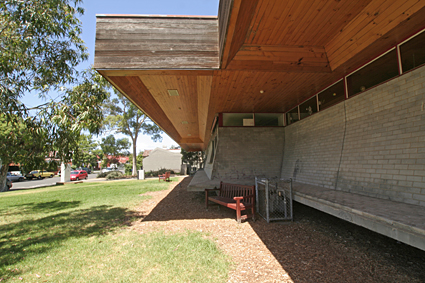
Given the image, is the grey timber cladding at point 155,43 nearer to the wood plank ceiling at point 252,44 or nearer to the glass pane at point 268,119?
the wood plank ceiling at point 252,44

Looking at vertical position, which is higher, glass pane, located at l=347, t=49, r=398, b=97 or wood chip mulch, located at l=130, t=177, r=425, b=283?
glass pane, located at l=347, t=49, r=398, b=97

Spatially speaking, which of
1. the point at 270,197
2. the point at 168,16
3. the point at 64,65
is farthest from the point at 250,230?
the point at 64,65

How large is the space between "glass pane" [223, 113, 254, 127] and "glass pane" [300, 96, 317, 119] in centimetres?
211

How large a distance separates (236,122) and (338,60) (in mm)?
4780

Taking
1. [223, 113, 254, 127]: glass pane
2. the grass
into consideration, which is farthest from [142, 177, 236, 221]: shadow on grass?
[223, 113, 254, 127]: glass pane

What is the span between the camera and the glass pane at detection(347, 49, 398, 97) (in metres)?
4.45

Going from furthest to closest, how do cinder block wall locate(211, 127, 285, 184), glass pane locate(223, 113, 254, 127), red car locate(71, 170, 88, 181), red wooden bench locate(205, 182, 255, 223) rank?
1. red car locate(71, 170, 88, 181)
2. glass pane locate(223, 113, 254, 127)
3. cinder block wall locate(211, 127, 285, 184)
4. red wooden bench locate(205, 182, 255, 223)

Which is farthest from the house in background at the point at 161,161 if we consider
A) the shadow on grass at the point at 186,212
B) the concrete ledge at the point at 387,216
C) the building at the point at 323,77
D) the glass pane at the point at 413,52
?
the glass pane at the point at 413,52

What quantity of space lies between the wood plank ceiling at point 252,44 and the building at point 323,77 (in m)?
0.02

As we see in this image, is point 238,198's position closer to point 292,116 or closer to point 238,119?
point 238,119

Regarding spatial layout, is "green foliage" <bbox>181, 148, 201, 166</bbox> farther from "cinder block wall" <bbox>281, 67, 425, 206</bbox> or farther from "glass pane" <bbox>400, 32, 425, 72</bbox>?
"glass pane" <bbox>400, 32, 425, 72</bbox>

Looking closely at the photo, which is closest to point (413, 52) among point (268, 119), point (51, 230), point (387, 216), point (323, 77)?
point (323, 77)

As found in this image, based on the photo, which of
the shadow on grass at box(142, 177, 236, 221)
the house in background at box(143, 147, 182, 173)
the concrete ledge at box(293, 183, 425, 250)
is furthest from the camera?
the house in background at box(143, 147, 182, 173)

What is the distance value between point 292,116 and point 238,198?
193 inches
